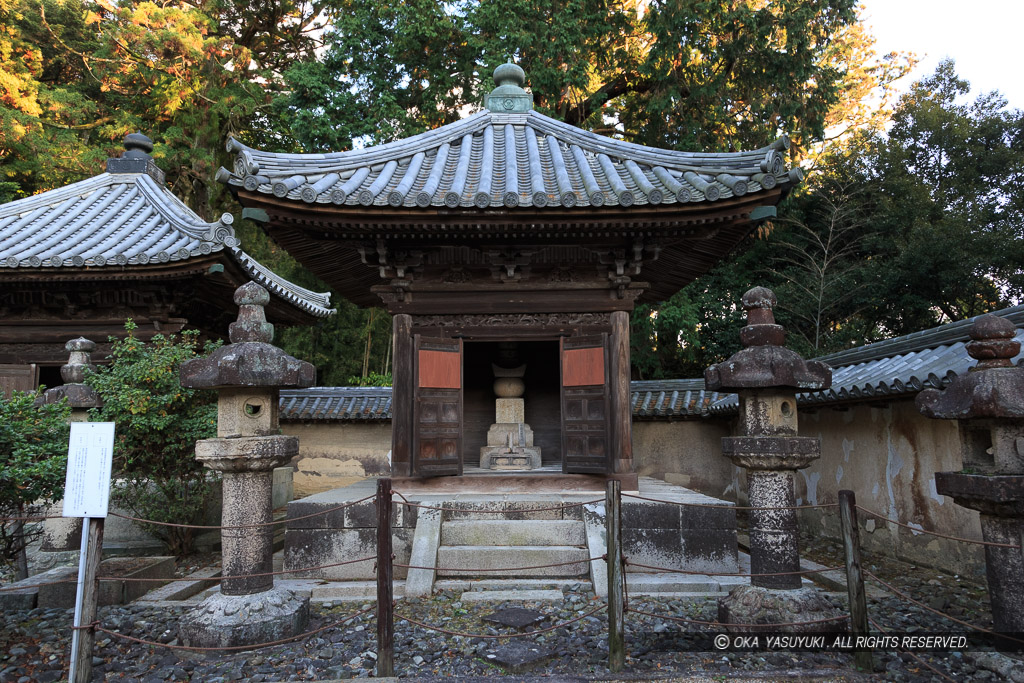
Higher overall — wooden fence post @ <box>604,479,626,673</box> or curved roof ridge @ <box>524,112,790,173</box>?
curved roof ridge @ <box>524,112,790,173</box>

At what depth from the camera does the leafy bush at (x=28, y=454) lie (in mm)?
4867

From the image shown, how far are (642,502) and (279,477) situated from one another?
700 cm

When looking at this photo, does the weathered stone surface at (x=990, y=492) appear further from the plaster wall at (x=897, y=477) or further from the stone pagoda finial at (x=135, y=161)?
the stone pagoda finial at (x=135, y=161)

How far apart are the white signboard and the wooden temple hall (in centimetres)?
323

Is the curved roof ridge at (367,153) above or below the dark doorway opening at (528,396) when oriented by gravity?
above

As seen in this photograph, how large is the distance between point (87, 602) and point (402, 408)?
416cm

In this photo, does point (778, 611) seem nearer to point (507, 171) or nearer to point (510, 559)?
point (510, 559)

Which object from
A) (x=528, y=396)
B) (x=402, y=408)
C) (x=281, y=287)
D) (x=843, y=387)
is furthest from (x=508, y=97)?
(x=843, y=387)

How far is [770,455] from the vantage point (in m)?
5.22

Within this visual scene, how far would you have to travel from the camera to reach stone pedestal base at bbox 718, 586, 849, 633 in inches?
191

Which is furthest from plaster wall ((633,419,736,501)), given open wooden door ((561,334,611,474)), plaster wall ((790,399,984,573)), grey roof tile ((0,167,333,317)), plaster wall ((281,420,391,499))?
grey roof tile ((0,167,333,317))

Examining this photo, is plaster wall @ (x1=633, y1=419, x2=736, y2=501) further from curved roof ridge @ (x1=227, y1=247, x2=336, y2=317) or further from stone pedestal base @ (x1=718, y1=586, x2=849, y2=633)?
curved roof ridge @ (x1=227, y1=247, x2=336, y2=317)

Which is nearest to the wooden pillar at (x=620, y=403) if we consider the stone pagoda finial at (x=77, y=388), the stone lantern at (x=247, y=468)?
the stone lantern at (x=247, y=468)

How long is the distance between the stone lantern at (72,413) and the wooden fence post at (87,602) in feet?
12.9
